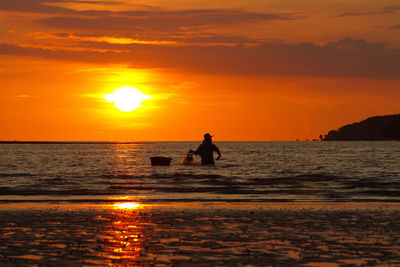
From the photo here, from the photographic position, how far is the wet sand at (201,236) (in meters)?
13.6

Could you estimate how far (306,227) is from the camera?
18641mm

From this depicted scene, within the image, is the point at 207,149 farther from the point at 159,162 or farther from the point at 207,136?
the point at 159,162

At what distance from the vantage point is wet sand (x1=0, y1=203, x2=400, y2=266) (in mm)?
13562

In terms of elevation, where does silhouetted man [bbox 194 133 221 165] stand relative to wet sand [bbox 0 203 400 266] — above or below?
above

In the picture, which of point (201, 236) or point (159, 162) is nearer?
point (201, 236)

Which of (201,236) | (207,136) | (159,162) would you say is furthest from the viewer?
(159,162)

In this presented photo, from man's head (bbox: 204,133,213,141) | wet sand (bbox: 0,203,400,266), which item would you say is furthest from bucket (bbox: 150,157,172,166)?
wet sand (bbox: 0,203,400,266)

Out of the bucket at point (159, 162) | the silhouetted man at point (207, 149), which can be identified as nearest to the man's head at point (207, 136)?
the silhouetted man at point (207, 149)

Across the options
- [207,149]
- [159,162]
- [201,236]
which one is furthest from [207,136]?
[201,236]

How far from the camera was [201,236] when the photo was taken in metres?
16.8

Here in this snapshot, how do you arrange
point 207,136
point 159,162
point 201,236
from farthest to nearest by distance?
point 159,162, point 207,136, point 201,236

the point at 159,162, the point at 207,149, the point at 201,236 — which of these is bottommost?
the point at 201,236

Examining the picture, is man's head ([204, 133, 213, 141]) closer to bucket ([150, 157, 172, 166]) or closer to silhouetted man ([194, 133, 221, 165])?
silhouetted man ([194, 133, 221, 165])

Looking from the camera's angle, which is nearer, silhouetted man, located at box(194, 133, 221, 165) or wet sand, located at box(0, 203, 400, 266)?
wet sand, located at box(0, 203, 400, 266)
